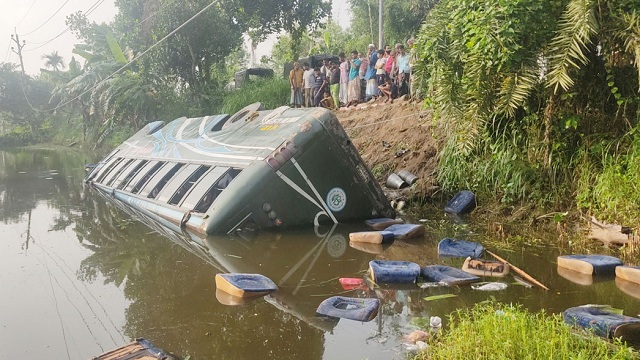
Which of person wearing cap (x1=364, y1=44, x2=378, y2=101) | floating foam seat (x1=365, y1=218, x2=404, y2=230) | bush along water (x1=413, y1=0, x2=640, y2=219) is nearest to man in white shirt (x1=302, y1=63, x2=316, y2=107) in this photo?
person wearing cap (x1=364, y1=44, x2=378, y2=101)

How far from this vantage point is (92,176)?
60.0 ft

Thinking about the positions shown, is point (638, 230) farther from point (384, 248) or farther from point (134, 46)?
point (134, 46)

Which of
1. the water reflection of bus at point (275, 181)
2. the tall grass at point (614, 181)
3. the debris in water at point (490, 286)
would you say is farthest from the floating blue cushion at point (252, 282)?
the tall grass at point (614, 181)

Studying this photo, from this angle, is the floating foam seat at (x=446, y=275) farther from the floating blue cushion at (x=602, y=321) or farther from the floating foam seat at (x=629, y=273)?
the floating foam seat at (x=629, y=273)

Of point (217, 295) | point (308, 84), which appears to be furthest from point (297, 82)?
point (217, 295)

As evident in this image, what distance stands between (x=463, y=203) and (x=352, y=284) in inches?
162

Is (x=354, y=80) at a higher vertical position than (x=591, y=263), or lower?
higher

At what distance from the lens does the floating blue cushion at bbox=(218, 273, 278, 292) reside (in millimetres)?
6176

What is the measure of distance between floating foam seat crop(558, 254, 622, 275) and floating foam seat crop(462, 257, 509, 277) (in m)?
0.83

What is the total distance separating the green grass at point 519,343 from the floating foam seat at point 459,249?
2997 millimetres

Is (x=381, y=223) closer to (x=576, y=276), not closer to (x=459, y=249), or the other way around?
(x=459, y=249)

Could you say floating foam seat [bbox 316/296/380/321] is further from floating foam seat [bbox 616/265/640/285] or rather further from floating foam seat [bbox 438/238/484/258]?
floating foam seat [bbox 616/265/640/285]

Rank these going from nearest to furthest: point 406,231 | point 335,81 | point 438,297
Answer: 1. point 438,297
2. point 406,231
3. point 335,81

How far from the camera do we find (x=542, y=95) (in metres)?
8.66
